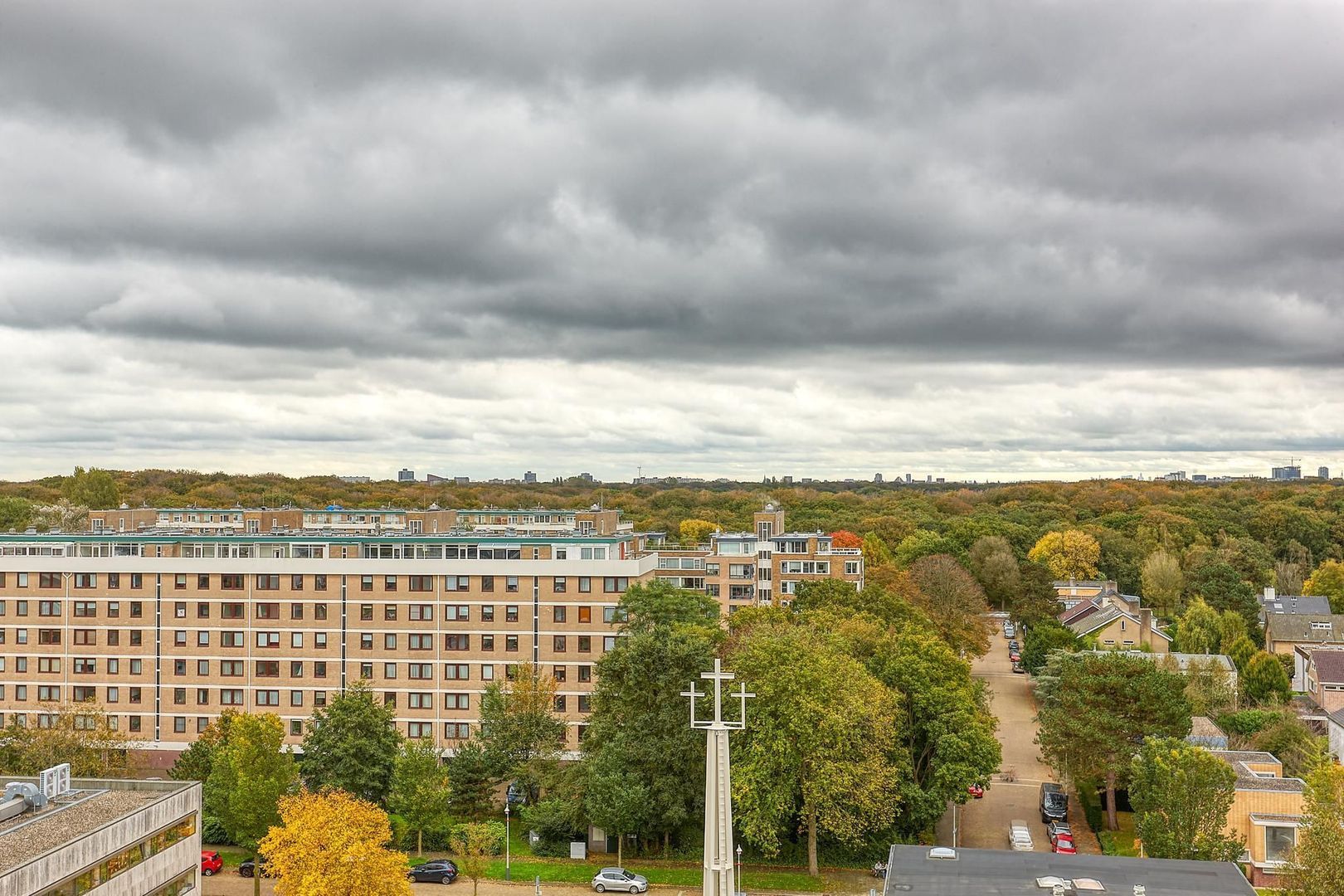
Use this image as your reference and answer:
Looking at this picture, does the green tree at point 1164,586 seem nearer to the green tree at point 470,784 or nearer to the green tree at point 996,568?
the green tree at point 996,568

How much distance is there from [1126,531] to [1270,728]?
3694 inches

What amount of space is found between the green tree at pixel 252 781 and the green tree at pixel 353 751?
1574 mm

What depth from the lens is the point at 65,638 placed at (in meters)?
67.2

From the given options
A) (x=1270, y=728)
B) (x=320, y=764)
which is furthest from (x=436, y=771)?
(x=1270, y=728)

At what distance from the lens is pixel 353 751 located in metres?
49.8

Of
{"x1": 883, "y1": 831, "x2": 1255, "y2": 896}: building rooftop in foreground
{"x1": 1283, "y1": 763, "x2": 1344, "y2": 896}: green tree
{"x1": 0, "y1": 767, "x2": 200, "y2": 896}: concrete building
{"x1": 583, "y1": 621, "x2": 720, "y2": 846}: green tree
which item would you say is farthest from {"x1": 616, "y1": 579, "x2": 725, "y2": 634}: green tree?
{"x1": 1283, "y1": 763, "x2": 1344, "y2": 896}: green tree

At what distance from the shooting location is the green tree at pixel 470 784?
173ft

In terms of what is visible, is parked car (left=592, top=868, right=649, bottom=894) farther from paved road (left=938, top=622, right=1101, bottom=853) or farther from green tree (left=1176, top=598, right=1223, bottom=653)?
green tree (left=1176, top=598, right=1223, bottom=653)

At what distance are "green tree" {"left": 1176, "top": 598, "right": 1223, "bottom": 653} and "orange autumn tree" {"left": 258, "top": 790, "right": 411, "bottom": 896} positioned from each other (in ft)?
211

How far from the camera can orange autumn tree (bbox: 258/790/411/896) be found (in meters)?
38.2

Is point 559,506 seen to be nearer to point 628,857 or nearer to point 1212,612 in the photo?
point 1212,612

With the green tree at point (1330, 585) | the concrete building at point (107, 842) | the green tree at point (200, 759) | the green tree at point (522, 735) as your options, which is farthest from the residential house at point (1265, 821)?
the green tree at point (1330, 585)

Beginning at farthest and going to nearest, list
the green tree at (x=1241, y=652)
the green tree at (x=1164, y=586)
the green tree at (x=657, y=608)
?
the green tree at (x=1164, y=586), the green tree at (x=1241, y=652), the green tree at (x=657, y=608)

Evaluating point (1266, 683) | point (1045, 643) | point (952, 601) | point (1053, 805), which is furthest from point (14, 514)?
point (1266, 683)
